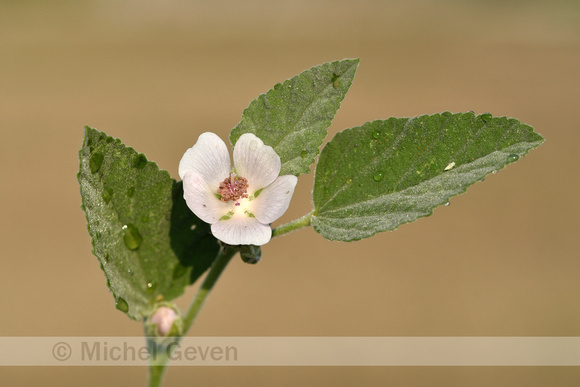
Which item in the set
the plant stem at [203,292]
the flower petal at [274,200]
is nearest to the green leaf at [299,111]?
the flower petal at [274,200]

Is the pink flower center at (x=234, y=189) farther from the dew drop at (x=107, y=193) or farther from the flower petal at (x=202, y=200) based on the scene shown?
the dew drop at (x=107, y=193)

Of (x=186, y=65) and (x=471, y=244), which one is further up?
(x=186, y=65)

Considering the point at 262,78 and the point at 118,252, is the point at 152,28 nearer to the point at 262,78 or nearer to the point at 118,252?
the point at 262,78

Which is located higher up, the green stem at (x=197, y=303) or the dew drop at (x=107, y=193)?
the dew drop at (x=107, y=193)

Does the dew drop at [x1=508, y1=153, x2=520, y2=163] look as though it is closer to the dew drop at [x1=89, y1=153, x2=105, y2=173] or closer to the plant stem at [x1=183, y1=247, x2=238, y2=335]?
the plant stem at [x1=183, y1=247, x2=238, y2=335]

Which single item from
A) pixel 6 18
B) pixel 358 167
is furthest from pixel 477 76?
pixel 358 167

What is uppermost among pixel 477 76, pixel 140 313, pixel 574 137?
pixel 477 76

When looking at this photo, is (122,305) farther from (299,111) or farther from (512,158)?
(512,158)
